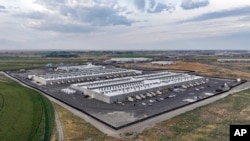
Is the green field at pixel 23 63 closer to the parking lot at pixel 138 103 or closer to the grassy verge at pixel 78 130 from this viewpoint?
the parking lot at pixel 138 103

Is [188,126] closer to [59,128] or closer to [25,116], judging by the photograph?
[59,128]

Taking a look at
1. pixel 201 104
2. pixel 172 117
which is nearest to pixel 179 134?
pixel 172 117

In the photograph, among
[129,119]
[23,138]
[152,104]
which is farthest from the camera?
[152,104]

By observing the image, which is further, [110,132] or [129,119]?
[129,119]

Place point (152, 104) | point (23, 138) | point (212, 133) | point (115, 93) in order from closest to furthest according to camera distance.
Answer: point (23, 138), point (212, 133), point (152, 104), point (115, 93)

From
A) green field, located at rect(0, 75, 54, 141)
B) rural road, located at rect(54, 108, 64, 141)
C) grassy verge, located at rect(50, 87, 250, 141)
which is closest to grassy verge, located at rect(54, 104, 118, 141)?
grassy verge, located at rect(50, 87, 250, 141)

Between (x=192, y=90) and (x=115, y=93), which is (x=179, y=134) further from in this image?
(x=192, y=90)

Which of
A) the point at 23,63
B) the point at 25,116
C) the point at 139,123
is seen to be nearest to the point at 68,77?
the point at 25,116

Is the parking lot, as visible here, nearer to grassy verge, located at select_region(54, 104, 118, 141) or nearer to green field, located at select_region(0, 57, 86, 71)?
grassy verge, located at select_region(54, 104, 118, 141)
